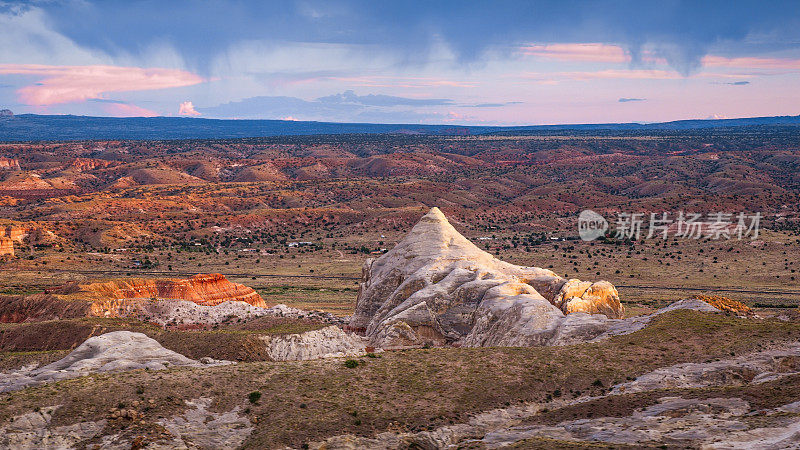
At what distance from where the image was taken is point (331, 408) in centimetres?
2984

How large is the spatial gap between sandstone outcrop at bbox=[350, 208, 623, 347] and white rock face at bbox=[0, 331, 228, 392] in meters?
14.3

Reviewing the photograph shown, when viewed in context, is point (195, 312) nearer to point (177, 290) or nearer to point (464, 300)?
point (177, 290)

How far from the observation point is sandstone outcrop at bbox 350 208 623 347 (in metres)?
42.9

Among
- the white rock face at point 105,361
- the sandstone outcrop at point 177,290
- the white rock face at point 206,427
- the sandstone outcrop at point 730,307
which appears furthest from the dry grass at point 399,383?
the sandstone outcrop at point 177,290

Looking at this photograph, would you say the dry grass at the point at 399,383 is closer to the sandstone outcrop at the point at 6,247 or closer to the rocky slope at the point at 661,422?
the rocky slope at the point at 661,422

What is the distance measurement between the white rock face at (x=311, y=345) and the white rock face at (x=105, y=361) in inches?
252

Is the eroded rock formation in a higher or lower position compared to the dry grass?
lower

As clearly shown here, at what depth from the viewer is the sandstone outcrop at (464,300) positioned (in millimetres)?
42906

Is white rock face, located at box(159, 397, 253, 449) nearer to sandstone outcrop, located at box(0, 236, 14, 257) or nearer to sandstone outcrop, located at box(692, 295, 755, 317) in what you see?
sandstone outcrop, located at box(692, 295, 755, 317)

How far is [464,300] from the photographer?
157 ft

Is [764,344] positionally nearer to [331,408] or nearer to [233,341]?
[331,408]

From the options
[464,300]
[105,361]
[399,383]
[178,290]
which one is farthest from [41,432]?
[178,290]

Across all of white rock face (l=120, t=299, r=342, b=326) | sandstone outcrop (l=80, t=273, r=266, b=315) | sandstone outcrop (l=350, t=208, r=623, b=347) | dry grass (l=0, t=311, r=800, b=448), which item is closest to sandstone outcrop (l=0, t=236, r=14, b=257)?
sandstone outcrop (l=80, t=273, r=266, b=315)

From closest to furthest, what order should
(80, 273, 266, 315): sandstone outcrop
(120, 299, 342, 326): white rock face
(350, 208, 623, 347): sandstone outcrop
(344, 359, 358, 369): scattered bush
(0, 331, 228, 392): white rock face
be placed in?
(0, 331, 228, 392): white rock face, (344, 359, 358, 369): scattered bush, (350, 208, 623, 347): sandstone outcrop, (120, 299, 342, 326): white rock face, (80, 273, 266, 315): sandstone outcrop
